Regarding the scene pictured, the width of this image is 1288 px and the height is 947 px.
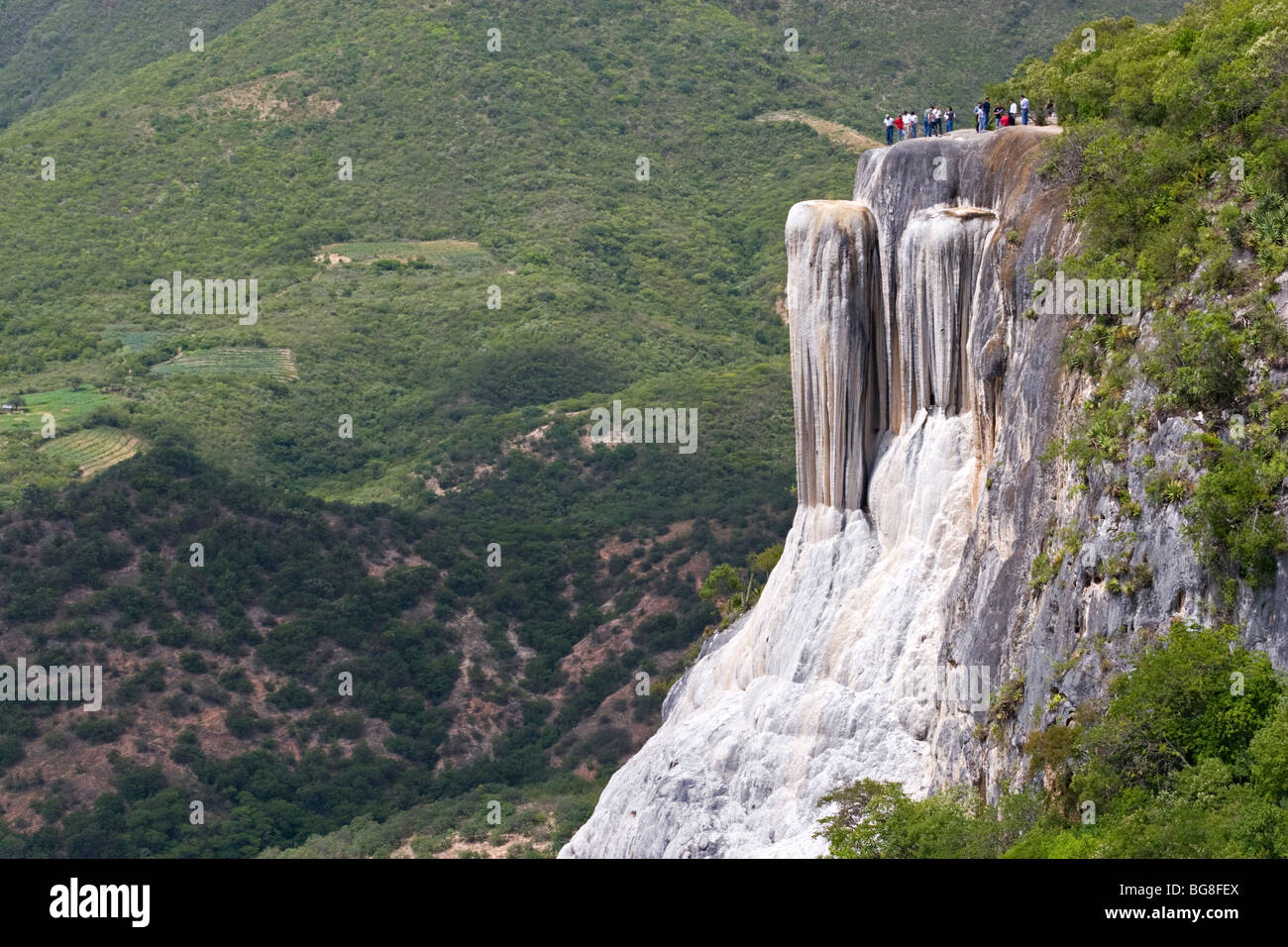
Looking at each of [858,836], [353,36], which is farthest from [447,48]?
[858,836]

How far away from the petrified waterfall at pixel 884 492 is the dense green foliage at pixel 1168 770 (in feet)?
10.9

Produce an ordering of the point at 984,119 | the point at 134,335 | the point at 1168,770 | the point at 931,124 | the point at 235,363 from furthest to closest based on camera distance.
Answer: the point at 134,335 < the point at 235,363 < the point at 931,124 < the point at 984,119 < the point at 1168,770

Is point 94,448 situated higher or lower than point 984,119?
lower

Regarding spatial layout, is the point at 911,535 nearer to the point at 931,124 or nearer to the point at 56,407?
the point at 931,124

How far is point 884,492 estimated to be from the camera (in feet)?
107

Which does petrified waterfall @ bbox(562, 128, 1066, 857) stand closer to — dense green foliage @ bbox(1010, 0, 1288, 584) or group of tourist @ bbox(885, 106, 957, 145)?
dense green foliage @ bbox(1010, 0, 1288, 584)

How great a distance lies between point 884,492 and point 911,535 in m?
1.10

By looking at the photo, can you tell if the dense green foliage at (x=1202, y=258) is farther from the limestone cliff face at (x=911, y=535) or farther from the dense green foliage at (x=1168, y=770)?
the dense green foliage at (x=1168, y=770)

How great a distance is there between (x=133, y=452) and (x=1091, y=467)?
66479 mm

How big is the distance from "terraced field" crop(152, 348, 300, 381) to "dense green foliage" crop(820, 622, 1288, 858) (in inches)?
3101

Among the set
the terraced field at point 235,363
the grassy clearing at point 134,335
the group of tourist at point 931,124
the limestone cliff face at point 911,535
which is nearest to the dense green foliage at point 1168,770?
the limestone cliff face at point 911,535

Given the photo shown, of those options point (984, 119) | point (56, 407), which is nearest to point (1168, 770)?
point (984, 119)

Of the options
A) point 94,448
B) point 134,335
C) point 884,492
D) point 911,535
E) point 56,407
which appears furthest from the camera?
point 134,335

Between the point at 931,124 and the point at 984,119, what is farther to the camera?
the point at 931,124
